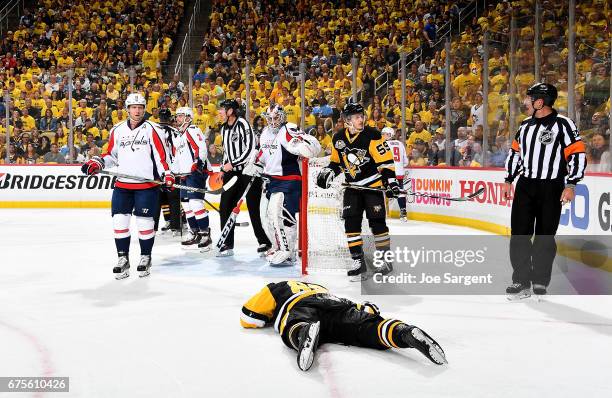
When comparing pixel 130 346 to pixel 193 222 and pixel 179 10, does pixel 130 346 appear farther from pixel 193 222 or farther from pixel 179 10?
pixel 179 10

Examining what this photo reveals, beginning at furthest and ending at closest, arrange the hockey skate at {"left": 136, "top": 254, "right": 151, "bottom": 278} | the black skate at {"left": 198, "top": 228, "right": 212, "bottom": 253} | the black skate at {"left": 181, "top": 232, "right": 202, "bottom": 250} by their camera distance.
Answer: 1. the black skate at {"left": 181, "top": 232, "right": 202, "bottom": 250}
2. the black skate at {"left": 198, "top": 228, "right": 212, "bottom": 253}
3. the hockey skate at {"left": 136, "top": 254, "right": 151, "bottom": 278}

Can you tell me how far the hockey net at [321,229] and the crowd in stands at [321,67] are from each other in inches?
90.9

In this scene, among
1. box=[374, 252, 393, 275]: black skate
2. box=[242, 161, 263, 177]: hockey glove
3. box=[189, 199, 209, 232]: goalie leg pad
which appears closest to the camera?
box=[374, 252, 393, 275]: black skate

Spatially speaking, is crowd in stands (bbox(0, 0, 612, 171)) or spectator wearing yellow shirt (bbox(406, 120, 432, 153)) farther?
spectator wearing yellow shirt (bbox(406, 120, 432, 153))

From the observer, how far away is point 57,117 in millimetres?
13469

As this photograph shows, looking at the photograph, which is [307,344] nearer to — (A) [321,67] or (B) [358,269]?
(B) [358,269]

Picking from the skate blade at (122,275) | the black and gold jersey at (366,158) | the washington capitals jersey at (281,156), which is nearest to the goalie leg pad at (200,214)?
the washington capitals jersey at (281,156)

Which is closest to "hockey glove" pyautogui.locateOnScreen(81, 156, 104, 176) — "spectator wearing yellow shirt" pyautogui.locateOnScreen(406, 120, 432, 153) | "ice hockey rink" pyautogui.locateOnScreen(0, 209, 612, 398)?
"ice hockey rink" pyautogui.locateOnScreen(0, 209, 612, 398)

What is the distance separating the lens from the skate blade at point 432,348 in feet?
11.4

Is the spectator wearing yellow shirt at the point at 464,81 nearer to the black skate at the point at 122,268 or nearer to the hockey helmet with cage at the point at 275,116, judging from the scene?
the hockey helmet with cage at the point at 275,116

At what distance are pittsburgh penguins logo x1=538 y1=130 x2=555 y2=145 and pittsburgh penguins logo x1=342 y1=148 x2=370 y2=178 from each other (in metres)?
1.35

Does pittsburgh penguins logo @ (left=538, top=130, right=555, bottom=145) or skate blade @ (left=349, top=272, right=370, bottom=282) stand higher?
pittsburgh penguins logo @ (left=538, top=130, right=555, bottom=145)

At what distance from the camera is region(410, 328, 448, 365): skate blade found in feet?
11.4

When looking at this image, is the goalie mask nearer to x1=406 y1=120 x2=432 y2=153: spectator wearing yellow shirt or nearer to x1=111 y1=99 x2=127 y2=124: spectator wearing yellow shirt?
x1=406 y1=120 x2=432 y2=153: spectator wearing yellow shirt
